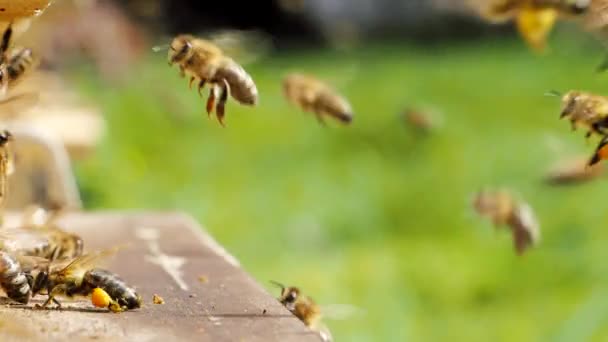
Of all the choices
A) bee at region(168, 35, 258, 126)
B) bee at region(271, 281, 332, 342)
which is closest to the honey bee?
bee at region(271, 281, 332, 342)

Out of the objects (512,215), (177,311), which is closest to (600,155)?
(177,311)

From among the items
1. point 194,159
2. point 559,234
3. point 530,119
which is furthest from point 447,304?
point 530,119

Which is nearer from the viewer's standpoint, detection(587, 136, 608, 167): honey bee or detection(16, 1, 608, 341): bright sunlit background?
detection(587, 136, 608, 167): honey bee

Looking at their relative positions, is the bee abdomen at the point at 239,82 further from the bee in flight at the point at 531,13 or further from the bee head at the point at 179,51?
the bee in flight at the point at 531,13

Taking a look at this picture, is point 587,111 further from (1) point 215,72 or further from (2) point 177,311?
(2) point 177,311

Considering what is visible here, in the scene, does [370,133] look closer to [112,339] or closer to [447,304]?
[447,304]

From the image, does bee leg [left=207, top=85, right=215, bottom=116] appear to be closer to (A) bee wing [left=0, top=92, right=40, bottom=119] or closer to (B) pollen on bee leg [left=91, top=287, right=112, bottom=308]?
(A) bee wing [left=0, top=92, right=40, bottom=119]
